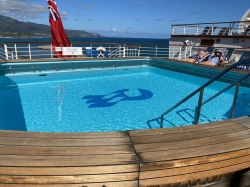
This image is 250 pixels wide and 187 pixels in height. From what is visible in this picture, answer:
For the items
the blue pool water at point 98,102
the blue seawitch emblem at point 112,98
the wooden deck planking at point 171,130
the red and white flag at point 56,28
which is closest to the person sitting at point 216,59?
the blue pool water at point 98,102

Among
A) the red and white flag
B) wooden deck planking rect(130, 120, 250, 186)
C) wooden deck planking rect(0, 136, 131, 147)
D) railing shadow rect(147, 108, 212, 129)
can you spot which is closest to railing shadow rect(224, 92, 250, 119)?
railing shadow rect(147, 108, 212, 129)

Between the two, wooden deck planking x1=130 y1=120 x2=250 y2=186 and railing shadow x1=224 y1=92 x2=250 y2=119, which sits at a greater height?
wooden deck planking x1=130 y1=120 x2=250 y2=186

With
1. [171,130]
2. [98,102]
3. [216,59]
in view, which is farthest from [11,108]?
[216,59]

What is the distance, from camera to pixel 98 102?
18.1 ft

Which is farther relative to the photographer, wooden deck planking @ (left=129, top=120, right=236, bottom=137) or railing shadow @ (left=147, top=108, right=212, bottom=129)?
railing shadow @ (left=147, top=108, right=212, bottom=129)

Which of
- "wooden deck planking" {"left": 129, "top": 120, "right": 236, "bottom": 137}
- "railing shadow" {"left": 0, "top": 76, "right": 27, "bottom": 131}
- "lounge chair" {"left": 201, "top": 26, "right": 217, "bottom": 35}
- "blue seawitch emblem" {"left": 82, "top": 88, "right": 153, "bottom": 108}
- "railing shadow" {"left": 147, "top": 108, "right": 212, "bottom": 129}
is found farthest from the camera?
"lounge chair" {"left": 201, "top": 26, "right": 217, "bottom": 35}

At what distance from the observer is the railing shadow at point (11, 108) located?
397cm

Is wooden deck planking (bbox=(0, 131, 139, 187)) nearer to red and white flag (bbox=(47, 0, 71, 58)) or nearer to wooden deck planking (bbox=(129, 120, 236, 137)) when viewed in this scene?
wooden deck planking (bbox=(129, 120, 236, 137))

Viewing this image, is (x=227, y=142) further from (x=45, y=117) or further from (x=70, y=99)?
(x=70, y=99)

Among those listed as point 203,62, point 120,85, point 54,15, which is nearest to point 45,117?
point 120,85

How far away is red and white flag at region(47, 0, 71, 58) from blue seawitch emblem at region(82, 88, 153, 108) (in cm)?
440

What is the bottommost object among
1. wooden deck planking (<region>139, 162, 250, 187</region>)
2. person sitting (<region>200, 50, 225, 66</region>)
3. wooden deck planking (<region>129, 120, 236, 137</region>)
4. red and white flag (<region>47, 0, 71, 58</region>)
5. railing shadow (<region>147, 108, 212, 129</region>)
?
railing shadow (<region>147, 108, 212, 129</region>)

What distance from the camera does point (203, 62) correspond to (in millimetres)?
9305

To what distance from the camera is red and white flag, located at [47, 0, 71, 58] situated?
9.22 metres
